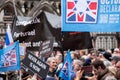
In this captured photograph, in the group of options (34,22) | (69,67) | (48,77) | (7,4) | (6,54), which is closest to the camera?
(69,67)

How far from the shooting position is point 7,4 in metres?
32.6

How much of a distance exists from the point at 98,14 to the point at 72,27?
Result: 47 centimetres

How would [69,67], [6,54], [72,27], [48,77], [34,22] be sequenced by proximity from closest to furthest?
[72,27], [69,67], [48,77], [6,54], [34,22]

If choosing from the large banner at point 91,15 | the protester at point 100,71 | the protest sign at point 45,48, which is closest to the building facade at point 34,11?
Answer: the protest sign at point 45,48

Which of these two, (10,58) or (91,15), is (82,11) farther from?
(10,58)

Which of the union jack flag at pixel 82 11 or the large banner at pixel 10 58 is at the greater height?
the union jack flag at pixel 82 11

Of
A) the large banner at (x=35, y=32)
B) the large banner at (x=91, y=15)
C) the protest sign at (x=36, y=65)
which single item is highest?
the large banner at (x=91, y=15)

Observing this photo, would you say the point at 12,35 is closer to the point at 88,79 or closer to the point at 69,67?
the point at 69,67

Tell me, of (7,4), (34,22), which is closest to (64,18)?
(34,22)

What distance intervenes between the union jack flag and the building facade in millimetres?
20569

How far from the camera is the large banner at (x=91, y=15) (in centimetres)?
789

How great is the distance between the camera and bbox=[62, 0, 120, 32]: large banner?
789cm

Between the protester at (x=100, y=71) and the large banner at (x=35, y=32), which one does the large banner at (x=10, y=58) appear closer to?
the large banner at (x=35, y=32)

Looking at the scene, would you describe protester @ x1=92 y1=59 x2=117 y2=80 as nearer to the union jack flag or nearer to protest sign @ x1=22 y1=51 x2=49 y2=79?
the union jack flag
